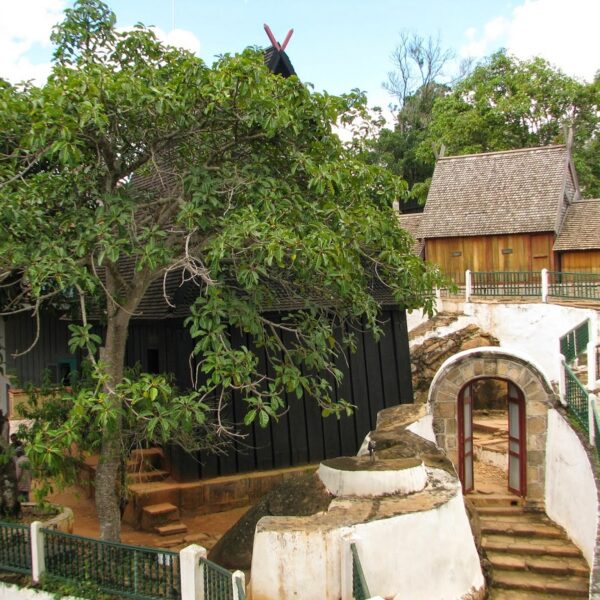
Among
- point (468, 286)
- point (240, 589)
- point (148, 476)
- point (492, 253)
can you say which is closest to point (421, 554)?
point (240, 589)

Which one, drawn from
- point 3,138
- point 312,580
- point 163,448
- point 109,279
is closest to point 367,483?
point 312,580

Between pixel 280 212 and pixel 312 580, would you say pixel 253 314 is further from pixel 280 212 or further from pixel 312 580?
pixel 312 580

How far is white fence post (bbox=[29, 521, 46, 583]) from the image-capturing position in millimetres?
7180

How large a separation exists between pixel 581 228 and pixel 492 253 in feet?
10.3

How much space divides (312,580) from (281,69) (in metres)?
9.37

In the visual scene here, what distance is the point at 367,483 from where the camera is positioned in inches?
280

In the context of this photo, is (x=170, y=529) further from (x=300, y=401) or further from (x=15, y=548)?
(x=300, y=401)

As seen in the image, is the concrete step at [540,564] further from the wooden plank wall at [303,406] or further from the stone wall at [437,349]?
the stone wall at [437,349]

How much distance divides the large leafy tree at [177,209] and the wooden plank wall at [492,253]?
49.1ft

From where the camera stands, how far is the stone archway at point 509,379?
9.83 metres

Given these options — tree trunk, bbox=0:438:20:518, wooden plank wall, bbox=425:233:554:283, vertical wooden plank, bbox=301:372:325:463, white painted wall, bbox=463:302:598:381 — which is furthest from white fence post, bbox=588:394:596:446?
wooden plank wall, bbox=425:233:554:283

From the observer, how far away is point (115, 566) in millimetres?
6852

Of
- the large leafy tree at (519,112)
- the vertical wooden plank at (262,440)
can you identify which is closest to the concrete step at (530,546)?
the vertical wooden plank at (262,440)

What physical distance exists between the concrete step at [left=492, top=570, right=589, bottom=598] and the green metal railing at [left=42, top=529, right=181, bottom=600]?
171 inches
